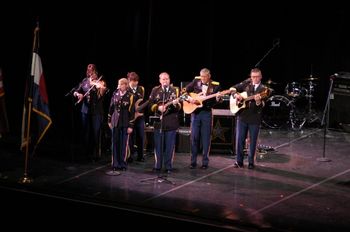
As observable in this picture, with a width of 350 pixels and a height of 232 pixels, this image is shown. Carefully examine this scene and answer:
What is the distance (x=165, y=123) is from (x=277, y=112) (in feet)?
24.6

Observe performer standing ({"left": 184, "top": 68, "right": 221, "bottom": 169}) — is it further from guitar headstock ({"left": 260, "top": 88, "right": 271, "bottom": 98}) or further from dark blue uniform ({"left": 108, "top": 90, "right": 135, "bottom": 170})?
dark blue uniform ({"left": 108, "top": 90, "right": 135, "bottom": 170})

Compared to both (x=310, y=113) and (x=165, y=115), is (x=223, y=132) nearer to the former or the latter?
(x=165, y=115)

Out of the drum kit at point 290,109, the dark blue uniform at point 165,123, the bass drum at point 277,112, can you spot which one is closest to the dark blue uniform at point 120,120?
the dark blue uniform at point 165,123

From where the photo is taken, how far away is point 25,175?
12.8 m

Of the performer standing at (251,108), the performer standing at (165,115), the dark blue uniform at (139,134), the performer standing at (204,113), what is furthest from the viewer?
the dark blue uniform at (139,134)

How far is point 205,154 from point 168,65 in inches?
207

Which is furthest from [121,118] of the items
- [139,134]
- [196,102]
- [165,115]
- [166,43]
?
[166,43]

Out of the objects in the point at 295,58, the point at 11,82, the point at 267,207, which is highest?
the point at 295,58

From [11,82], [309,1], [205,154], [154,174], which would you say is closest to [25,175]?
[154,174]

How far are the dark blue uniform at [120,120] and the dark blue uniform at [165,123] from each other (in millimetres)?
493

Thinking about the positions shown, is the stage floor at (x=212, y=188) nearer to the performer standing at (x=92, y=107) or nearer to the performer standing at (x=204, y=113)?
the performer standing at (x=92, y=107)

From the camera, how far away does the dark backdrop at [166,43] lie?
16.9 meters

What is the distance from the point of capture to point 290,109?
19.3m

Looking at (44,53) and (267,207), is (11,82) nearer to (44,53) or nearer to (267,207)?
(44,53)
